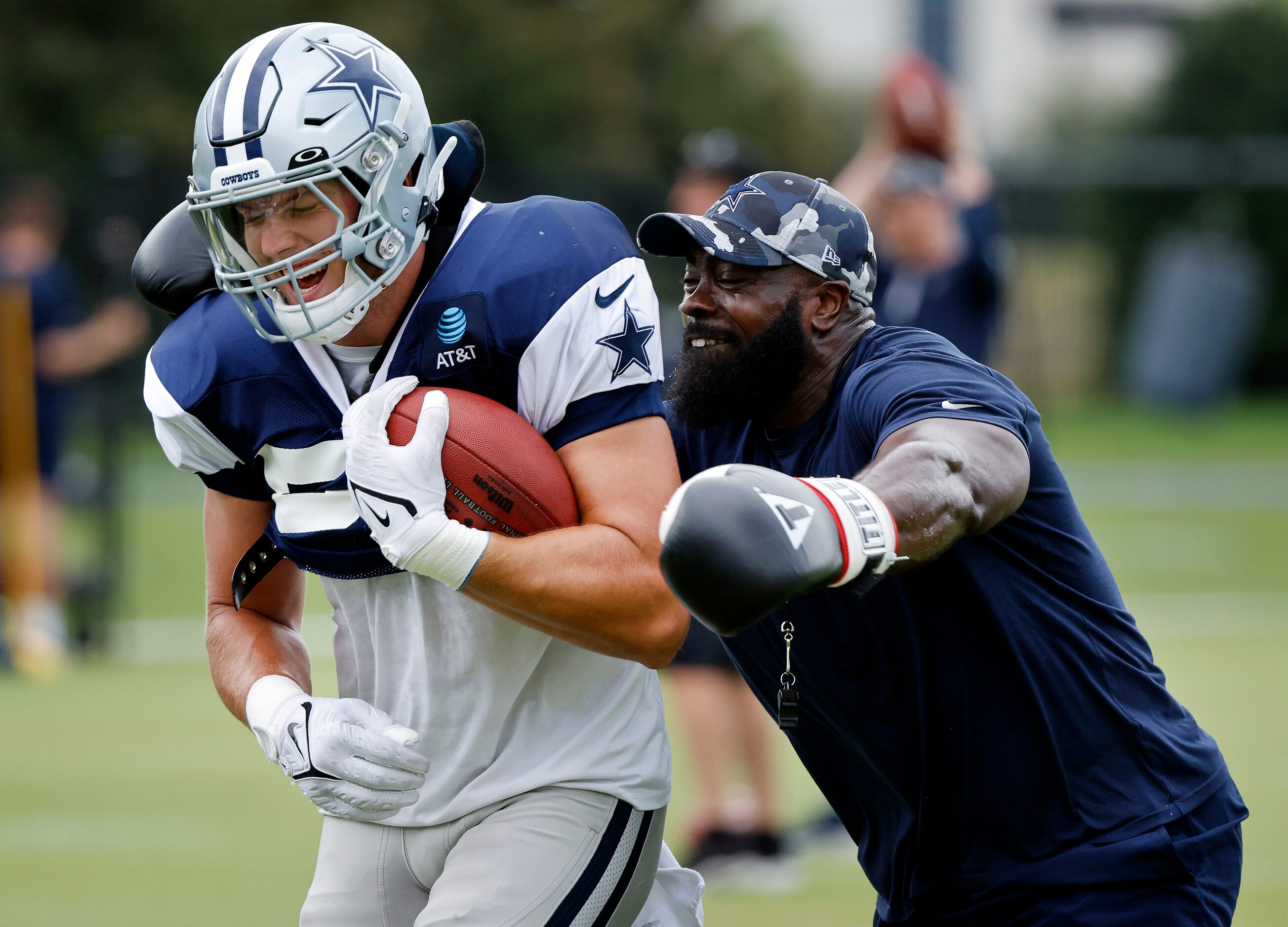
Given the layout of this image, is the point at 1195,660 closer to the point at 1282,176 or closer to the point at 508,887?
the point at 508,887

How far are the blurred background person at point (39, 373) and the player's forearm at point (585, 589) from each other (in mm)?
7571

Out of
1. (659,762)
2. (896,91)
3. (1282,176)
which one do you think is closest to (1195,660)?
(896,91)

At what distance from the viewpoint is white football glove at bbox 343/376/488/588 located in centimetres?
265

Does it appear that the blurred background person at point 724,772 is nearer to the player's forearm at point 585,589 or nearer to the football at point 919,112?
the football at point 919,112

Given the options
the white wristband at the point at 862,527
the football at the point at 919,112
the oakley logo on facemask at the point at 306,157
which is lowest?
the football at the point at 919,112

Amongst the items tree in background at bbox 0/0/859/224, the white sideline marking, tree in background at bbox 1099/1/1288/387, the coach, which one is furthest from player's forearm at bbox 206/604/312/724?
tree in background at bbox 1099/1/1288/387

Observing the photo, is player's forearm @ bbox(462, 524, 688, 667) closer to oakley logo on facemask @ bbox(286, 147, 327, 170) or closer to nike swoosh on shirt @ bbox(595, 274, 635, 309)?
nike swoosh on shirt @ bbox(595, 274, 635, 309)

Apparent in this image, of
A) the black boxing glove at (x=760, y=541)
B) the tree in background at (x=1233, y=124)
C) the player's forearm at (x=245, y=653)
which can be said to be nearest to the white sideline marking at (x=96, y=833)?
the player's forearm at (x=245, y=653)

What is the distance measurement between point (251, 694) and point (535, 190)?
10486mm

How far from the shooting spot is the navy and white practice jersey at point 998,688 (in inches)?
107

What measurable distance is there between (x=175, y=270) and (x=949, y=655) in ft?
5.13

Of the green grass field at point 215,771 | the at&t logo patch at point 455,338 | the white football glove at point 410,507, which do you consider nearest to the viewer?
the white football glove at point 410,507

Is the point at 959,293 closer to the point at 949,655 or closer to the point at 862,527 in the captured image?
the point at 949,655

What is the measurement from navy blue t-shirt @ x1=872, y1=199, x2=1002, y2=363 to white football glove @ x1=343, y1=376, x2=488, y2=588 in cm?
364
